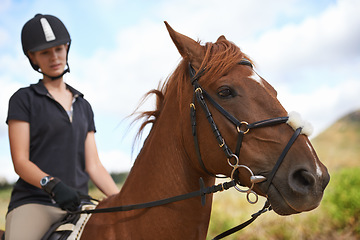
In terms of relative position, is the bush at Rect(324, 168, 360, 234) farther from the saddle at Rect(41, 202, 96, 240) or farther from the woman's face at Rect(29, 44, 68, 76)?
the woman's face at Rect(29, 44, 68, 76)

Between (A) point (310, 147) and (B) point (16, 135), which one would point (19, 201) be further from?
(A) point (310, 147)

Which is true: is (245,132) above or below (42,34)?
below

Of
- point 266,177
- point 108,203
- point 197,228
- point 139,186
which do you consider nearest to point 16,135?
point 108,203

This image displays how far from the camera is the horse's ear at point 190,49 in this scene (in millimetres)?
2389

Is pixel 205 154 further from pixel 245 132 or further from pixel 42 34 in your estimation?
pixel 42 34

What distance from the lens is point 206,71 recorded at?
7.54ft

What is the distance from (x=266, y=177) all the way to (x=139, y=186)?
990mm

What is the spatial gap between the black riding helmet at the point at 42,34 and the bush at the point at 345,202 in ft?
22.0

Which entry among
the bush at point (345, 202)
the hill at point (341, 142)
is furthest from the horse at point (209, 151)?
the hill at point (341, 142)

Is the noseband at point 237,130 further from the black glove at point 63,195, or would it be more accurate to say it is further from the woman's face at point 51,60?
the woman's face at point 51,60

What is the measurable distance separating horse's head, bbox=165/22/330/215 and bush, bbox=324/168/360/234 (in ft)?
20.7

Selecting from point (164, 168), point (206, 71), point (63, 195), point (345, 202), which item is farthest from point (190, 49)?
point (345, 202)

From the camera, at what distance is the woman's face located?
320cm

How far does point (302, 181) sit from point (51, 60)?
2.51 metres
